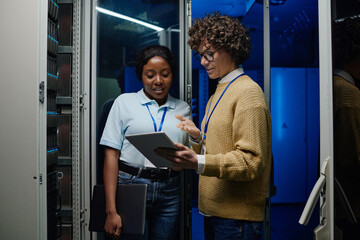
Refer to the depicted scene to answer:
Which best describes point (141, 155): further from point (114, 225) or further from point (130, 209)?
point (114, 225)

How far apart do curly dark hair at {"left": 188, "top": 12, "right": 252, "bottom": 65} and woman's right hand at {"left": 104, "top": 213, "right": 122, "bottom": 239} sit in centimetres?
115

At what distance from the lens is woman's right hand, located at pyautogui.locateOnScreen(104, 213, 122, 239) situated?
1727mm

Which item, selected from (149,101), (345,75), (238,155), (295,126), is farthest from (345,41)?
(295,126)

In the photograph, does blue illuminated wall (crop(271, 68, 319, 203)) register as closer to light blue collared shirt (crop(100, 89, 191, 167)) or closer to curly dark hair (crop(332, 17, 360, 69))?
light blue collared shirt (crop(100, 89, 191, 167))

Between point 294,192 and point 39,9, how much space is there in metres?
3.91

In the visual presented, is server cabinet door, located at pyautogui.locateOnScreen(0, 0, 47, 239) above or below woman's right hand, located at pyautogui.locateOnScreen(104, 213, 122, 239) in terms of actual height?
above

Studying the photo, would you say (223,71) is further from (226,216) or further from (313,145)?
(313,145)

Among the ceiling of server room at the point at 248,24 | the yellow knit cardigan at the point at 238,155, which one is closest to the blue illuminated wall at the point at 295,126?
A: the ceiling of server room at the point at 248,24

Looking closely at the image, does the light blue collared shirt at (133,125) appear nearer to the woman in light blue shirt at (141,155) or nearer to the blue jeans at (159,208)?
the woman in light blue shirt at (141,155)

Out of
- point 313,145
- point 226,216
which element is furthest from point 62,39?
point 313,145

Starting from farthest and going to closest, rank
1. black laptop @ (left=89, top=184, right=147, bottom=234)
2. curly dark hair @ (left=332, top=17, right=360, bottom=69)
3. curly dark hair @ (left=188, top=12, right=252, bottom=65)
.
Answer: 1. black laptop @ (left=89, top=184, right=147, bottom=234)
2. curly dark hair @ (left=188, top=12, right=252, bottom=65)
3. curly dark hair @ (left=332, top=17, right=360, bottom=69)

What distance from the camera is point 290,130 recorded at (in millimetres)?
3908

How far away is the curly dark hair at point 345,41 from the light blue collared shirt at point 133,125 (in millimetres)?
1077

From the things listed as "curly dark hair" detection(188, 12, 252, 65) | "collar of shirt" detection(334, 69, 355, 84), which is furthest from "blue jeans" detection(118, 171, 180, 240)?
"collar of shirt" detection(334, 69, 355, 84)
